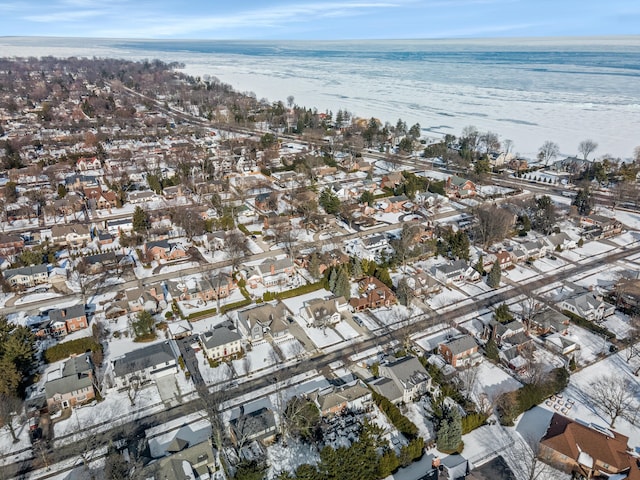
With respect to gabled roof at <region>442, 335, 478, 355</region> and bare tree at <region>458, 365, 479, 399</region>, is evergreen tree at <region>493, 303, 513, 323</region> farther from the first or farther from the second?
bare tree at <region>458, 365, 479, 399</region>

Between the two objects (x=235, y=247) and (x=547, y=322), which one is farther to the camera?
(x=235, y=247)

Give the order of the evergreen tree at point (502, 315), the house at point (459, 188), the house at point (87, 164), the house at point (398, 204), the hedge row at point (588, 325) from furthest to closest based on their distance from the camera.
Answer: the house at point (87, 164)
the house at point (459, 188)
the house at point (398, 204)
the evergreen tree at point (502, 315)
the hedge row at point (588, 325)

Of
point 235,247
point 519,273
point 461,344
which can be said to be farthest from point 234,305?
point 519,273

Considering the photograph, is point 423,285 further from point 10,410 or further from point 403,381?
point 10,410

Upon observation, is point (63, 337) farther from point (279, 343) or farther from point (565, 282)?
point (565, 282)

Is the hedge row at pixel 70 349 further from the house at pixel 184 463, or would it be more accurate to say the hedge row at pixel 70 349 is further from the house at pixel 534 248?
the house at pixel 534 248

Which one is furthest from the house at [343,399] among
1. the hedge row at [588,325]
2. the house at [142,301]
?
the hedge row at [588,325]
